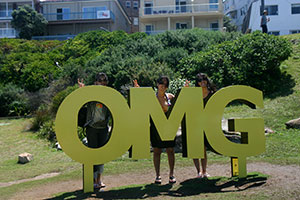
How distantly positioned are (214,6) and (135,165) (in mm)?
27295

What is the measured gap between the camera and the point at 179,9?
32688mm

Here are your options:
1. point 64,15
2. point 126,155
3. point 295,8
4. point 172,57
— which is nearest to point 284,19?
point 295,8

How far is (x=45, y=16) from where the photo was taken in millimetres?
38281

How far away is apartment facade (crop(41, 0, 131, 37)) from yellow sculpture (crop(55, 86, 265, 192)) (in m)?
32.7

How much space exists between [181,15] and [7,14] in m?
21.3

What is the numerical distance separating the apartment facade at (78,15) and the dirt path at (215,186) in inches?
1269

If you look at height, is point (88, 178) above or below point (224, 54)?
below

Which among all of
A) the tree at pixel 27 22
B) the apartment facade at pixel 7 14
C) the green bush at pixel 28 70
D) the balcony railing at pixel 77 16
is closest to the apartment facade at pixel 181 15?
the balcony railing at pixel 77 16

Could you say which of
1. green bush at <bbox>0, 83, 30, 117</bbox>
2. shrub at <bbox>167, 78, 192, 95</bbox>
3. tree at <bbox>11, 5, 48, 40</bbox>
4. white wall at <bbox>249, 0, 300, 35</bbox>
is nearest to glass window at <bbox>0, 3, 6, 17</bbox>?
tree at <bbox>11, 5, 48, 40</bbox>

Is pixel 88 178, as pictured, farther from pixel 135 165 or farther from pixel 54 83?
pixel 54 83

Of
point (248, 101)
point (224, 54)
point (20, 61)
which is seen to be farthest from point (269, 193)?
point (20, 61)

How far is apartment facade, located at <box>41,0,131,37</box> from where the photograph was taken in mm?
37325

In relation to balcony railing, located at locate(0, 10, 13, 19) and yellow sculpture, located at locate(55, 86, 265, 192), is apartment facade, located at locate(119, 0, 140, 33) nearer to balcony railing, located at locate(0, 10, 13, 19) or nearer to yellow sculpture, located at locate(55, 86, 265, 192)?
balcony railing, located at locate(0, 10, 13, 19)

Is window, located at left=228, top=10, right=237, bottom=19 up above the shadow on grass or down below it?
above
